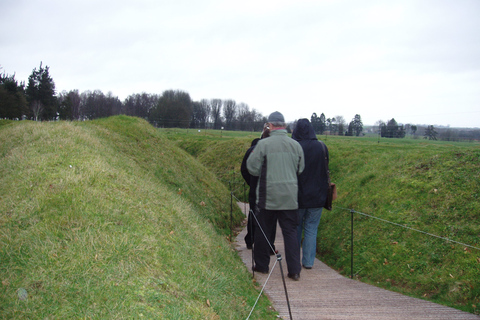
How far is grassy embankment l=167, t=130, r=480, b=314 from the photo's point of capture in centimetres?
578

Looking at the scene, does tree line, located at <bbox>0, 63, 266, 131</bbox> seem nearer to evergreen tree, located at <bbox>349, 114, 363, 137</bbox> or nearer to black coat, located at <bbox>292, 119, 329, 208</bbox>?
evergreen tree, located at <bbox>349, 114, 363, 137</bbox>

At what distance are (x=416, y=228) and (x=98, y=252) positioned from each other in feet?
19.8

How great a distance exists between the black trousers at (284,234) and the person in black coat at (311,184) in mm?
563

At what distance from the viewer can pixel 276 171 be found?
567 centimetres

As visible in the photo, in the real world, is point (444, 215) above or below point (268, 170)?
below

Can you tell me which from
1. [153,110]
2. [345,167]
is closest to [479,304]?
[345,167]

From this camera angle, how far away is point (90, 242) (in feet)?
12.7

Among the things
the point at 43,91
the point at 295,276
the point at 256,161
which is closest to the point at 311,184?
the point at 256,161

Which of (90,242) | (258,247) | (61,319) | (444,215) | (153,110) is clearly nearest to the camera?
(61,319)

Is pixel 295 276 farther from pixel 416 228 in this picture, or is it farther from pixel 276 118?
pixel 416 228

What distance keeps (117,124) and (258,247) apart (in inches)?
327

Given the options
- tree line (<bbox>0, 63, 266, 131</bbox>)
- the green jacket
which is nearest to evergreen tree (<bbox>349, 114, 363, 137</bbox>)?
tree line (<bbox>0, 63, 266, 131</bbox>)

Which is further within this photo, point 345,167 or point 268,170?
point 345,167

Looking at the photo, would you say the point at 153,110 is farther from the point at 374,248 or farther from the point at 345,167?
the point at 374,248
